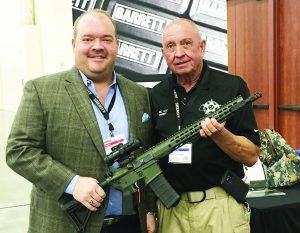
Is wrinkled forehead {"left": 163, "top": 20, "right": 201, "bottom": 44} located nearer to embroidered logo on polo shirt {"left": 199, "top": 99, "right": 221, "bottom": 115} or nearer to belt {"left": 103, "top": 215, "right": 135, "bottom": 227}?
embroidered logo on polo shirt {"left": 199, "top": 99, "right": 221, "bottom": 115}

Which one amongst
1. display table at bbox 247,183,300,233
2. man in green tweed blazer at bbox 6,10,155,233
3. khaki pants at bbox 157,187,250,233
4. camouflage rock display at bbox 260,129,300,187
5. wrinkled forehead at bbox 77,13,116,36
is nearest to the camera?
man in green tweed blazer at bbox 6,10,155,233

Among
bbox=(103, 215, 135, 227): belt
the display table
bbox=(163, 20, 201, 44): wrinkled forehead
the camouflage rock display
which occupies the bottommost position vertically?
the display table

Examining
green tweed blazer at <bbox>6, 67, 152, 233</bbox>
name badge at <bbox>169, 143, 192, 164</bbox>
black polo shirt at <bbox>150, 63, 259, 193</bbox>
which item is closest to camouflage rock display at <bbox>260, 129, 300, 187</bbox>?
black polo shirt at <bbox>150, 63, 259, 193</bbox>

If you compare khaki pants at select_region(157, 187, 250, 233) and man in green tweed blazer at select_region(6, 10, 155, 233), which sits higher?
man in green tweed blazer at select_region(6, 10, 155, 233)

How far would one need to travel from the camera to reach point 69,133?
156cm

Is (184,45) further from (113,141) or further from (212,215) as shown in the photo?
(212,215)

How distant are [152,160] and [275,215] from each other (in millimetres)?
1152

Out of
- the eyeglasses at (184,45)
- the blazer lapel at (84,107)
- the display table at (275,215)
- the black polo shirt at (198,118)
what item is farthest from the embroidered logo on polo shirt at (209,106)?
the display table at (275,215)

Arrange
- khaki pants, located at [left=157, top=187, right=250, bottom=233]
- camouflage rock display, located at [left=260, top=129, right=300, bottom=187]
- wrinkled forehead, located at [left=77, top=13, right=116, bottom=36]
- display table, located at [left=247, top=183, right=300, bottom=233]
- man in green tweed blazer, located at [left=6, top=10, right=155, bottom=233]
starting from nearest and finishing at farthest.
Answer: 1. man in green tweed blazer, located at [left=6, top=10, right=155, bottom=233]
2. wrinkled forehead, located at [left=77, top=13, right=116, bottom=36]
3. khaki pants, located at [left=157, top=187, right=250, bottom=233]
4. display table, located at [left=247, top=183, right=300, bottom=233]
5. camouflage rock display, located at [left=260, top=129, right=300, bottom=187]

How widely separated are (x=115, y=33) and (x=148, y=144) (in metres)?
0.56

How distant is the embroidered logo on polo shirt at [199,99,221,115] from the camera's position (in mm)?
1779

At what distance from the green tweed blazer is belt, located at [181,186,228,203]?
46cm

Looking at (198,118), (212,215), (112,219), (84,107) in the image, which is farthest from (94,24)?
(212,215)

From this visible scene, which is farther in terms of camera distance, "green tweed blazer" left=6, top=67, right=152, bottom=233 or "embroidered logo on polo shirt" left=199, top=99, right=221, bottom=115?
"embroidered logo on polo shirt" left=199, top=99, right=221, bottom=115
